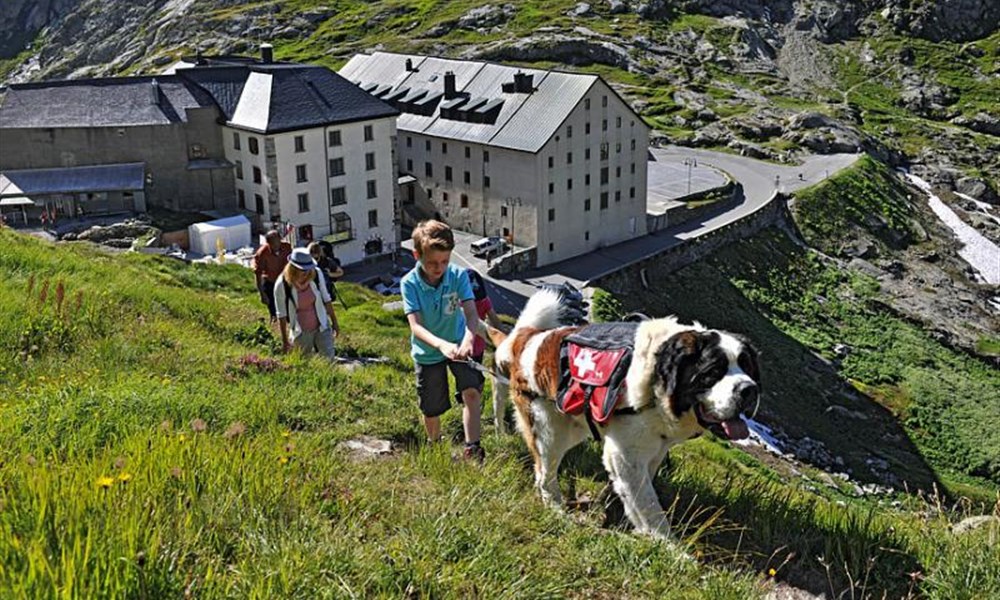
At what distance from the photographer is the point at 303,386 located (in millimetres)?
10938

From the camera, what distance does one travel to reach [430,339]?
9078mm

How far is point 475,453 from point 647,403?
232 cm

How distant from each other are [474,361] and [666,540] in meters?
2.93

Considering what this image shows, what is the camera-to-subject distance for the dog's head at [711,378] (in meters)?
6.96

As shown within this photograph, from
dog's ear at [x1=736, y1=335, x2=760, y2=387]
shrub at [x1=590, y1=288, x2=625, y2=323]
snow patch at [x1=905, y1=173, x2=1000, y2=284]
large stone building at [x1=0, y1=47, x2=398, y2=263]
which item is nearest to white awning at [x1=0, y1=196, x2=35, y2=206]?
large stone building at [x1=0, y1=47, x2=398, y2=263]

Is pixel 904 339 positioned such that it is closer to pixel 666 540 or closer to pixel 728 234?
pixel 728 234

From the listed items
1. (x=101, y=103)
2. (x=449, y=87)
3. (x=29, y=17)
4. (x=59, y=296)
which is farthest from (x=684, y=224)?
(x=29, y=17)

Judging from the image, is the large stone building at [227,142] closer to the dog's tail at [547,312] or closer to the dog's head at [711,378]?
the dog's tail at [547,312]

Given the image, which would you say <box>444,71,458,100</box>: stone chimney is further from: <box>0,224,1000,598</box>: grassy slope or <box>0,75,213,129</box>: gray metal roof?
<box>0,224,1000,598</box>: grassy slope

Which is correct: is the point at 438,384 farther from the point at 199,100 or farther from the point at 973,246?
the point at 973,246

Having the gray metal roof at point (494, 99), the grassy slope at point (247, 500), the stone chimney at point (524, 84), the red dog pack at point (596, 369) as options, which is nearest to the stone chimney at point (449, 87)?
the gray metal roof at point (494, 99)

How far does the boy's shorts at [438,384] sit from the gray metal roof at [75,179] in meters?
47.7

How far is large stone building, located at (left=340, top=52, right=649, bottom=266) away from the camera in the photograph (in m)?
61.0

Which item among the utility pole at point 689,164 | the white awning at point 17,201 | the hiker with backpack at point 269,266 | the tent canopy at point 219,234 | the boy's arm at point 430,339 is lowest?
the utility pole at point 689,164
